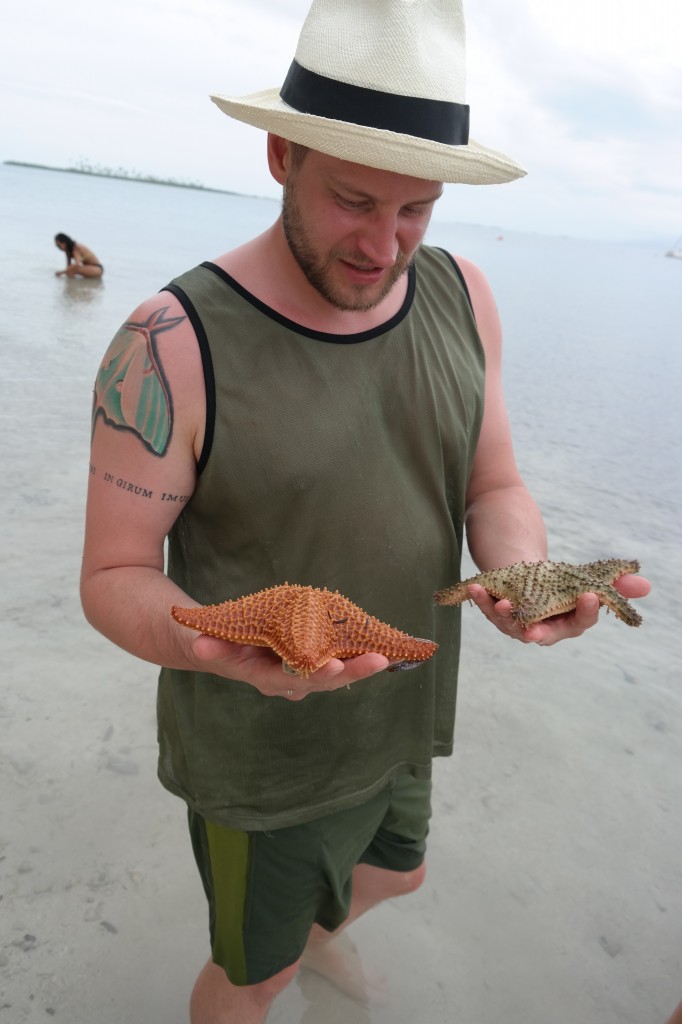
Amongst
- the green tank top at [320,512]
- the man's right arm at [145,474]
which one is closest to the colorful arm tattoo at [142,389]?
the man's right arm at [145,474]

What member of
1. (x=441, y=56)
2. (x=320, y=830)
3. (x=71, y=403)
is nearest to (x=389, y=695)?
(x=320, y=830)

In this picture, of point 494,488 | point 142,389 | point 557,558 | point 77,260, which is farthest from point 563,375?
point 142,389

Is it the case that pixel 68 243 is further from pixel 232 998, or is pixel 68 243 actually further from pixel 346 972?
pixel 232 998

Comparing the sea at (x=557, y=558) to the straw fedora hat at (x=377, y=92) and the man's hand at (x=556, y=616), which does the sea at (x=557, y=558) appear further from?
the straw fedora hat at (x=377, y=92)

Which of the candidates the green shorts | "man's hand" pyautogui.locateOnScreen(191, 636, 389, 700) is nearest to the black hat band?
"man's hand" pyautogui.locateOnScreen(191, 636, 389, 700)

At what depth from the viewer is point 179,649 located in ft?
7.10

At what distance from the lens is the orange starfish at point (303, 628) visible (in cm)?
182

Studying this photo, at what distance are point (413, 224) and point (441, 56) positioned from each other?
1.42 ft

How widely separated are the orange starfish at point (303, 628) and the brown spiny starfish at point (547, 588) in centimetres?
35

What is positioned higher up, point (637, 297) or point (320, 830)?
point (320, 830)

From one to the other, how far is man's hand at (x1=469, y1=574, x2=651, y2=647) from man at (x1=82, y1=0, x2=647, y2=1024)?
1cm

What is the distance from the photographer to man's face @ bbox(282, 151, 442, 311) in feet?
7.34

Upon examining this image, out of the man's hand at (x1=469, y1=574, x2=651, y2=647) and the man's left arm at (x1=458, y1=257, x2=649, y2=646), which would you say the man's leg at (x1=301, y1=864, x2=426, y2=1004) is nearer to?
the man's left arm at (x1=458, y1=257, x2=649, y2=646)

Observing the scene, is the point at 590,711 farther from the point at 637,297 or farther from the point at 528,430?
the point at 637,297
